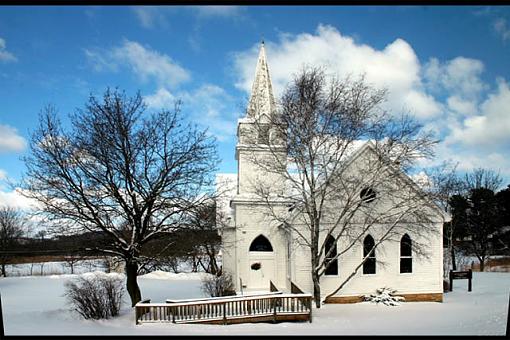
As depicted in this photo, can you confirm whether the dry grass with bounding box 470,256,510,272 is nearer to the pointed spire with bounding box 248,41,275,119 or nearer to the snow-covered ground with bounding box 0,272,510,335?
the snow-covered ground with bounding box 0,272,510,335

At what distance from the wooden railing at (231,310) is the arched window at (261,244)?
4693 millimetres

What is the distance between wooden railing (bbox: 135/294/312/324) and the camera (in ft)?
29.5

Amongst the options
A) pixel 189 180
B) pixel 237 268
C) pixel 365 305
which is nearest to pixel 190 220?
pixel 189 180

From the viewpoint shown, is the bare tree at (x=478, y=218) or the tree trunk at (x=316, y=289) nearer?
the tree trunk at (x=316, y=289)

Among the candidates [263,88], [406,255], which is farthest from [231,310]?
[263,88]

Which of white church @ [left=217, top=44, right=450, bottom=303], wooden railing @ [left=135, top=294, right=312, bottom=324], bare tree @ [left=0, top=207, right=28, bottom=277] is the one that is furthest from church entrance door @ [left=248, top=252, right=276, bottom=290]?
bare tree @ [left=0, top=207, right=28, bottom=277]

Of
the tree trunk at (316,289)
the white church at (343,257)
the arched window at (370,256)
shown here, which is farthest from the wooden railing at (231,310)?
the arched window at (370,256)

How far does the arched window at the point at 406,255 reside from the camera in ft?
42.7

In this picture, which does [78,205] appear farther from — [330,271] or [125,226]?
[330,271]

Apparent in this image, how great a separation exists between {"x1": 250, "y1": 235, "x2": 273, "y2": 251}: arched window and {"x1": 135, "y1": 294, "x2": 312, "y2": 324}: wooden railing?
4693mm

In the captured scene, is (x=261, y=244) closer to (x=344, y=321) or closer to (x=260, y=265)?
(x=260, y=265)

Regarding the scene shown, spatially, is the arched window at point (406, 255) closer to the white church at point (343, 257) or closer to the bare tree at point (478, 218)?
the white church at point (343, 257)

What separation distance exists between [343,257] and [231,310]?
16.3 ft
